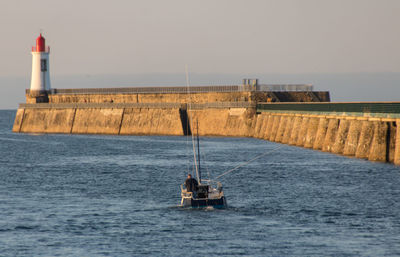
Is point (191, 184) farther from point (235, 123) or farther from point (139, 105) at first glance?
point (139, 105)

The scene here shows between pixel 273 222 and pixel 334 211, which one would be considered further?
pixel 334 211

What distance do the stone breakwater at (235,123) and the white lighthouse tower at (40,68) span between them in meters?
3.01

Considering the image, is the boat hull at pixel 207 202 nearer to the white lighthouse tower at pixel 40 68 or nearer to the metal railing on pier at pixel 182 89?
the metal railing on pier at pixel 182 89

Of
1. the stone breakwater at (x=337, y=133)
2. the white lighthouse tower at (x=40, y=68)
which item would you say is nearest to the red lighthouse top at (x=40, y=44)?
the white lighthouse tower at (x=40, y=68)

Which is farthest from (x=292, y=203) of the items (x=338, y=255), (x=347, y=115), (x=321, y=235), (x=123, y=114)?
(x=123, y=114)

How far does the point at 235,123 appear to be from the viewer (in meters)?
104

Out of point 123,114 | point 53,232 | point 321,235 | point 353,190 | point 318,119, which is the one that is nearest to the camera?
point 321,235

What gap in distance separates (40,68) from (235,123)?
38038 mm

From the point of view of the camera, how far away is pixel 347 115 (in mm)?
65312

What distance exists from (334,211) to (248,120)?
66.7m

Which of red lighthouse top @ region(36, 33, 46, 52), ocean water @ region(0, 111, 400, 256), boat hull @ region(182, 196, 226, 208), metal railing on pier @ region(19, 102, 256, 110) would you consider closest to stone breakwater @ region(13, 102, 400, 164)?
metal railing on pier @ region(19, 102, 256, 110)

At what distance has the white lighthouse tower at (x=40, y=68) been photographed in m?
123

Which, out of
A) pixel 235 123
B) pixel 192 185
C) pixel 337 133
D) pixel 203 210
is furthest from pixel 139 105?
pixel 192 185

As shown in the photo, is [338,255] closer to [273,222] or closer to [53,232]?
[273,222]
